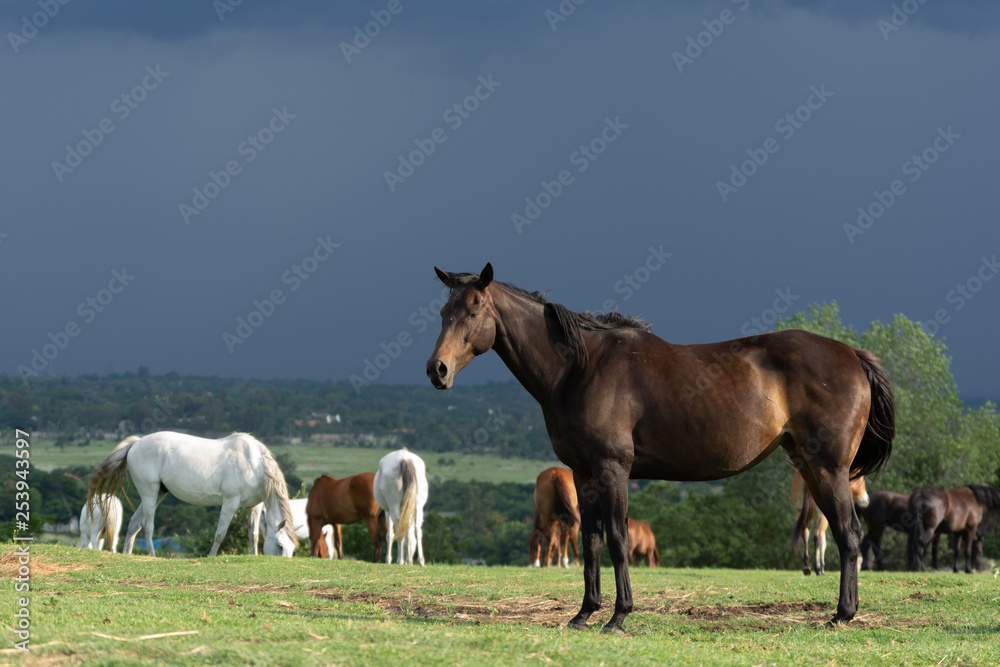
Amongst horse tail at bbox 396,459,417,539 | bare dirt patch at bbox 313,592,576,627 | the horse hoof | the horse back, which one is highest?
the horse back

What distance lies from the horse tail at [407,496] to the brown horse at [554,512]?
304cm

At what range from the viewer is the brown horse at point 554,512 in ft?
64.6

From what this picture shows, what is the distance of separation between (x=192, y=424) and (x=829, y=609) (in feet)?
207

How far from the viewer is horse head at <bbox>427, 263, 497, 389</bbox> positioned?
6.61 m

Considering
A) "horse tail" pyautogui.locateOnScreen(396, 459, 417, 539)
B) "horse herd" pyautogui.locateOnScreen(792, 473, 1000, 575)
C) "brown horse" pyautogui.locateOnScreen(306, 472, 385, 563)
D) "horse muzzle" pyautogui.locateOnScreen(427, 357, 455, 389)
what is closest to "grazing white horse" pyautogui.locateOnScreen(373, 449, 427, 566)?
"horse tail" pyautogui.locateOnScreen(396, 459, 417, 539)

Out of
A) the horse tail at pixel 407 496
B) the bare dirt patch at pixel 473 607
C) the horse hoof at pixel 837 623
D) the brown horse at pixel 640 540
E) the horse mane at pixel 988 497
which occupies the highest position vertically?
the horse mane at pixel 988 497

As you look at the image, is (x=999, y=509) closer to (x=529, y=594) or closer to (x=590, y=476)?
(x=529, y=594)

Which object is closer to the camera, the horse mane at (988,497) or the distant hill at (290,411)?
the horse mane at (988,497)

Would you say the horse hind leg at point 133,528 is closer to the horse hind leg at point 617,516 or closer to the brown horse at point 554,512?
the brown horse at point 554,512

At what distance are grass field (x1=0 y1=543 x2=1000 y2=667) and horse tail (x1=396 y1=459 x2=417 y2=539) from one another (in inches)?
204

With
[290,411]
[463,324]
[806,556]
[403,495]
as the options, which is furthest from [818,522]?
[290,411]

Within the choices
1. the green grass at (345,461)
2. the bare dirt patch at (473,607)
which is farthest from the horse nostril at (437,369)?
the green grass at (345,461)

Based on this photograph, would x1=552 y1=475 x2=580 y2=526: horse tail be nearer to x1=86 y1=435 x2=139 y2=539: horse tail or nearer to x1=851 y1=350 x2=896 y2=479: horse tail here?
x1=86 y1=435 x2=139 y2=539: horse tail

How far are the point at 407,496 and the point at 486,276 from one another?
12111 mm
